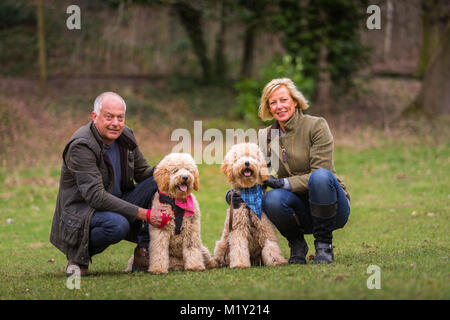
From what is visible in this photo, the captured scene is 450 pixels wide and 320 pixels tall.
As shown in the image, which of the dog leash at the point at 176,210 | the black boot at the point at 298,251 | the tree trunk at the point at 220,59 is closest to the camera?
the dog leash at the point at 176,210

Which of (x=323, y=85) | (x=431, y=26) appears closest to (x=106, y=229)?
(x=323, y=85)

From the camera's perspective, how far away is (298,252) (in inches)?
212

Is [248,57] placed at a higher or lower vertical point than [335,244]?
higher

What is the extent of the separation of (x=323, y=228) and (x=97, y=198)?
83.9 inches

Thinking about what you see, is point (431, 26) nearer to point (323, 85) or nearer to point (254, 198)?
point (323, 85)

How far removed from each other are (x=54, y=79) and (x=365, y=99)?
12.5 meters

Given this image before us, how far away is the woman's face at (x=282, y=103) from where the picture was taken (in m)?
5.38

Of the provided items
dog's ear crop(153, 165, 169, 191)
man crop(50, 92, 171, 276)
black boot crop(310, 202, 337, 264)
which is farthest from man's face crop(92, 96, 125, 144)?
black boot crop(310, 202, 337, 264)

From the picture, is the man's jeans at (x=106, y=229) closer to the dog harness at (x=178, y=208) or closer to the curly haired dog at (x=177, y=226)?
the curly haired dog at (x=177, y=226)

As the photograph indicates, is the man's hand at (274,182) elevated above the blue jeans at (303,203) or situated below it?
above

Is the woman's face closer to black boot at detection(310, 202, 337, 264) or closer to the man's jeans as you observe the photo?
black boot at detection(310, 202, 337, 264)

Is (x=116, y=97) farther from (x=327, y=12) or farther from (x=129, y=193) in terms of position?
(x=327, y=12)

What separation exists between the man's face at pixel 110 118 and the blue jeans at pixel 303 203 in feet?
5.19

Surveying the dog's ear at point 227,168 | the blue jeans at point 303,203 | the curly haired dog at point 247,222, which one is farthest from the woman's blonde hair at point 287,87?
the blue jeans at point 303,203
